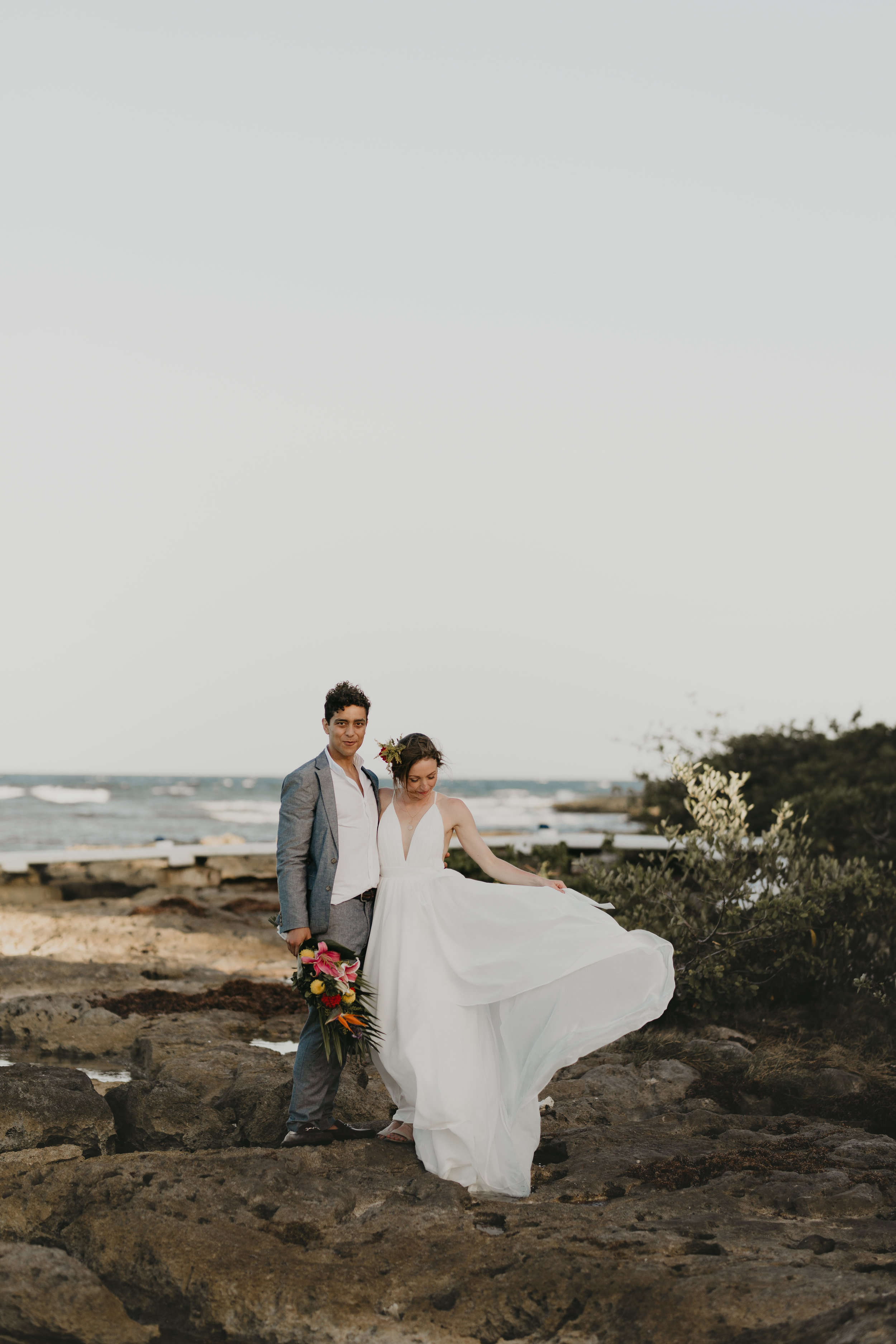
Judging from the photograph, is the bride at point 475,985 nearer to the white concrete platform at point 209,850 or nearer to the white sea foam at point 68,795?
the white concrete platform at point 209,850

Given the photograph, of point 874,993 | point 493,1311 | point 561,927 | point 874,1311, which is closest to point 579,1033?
point 561,927

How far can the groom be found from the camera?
530 cm

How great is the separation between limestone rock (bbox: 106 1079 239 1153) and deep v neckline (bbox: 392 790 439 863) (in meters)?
1.82

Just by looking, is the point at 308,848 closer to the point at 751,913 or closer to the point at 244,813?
the point at 751,913

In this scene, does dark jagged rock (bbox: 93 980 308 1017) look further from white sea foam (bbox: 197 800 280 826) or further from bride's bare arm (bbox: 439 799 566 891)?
white sea foam (bbox: 197 800 280 826)

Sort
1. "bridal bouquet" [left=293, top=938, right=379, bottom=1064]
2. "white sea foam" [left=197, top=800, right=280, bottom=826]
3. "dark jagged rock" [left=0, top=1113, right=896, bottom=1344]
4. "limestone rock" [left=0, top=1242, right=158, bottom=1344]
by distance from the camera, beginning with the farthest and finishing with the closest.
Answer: "white sea foam" [left=197, top=800, right=280, bottom=826]
"bridal bouquet" [left=293, top=938, right=379, bottom=1064]
"limestone rock" [left=0, top=1242, right=158, bottom=1344]
"dark jagged rock" [left=0, top=1113, right=896, bottom=1344]

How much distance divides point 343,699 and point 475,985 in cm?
151

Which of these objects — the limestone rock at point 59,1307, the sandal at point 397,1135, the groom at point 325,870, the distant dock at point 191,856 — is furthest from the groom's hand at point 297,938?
the distant dock at point 191,856

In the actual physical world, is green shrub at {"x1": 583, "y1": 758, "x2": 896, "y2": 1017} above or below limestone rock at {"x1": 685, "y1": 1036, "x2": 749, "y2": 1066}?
above

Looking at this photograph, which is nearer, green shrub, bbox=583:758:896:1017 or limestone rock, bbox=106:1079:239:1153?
limestone rock, bbox=106:1079:239:1153

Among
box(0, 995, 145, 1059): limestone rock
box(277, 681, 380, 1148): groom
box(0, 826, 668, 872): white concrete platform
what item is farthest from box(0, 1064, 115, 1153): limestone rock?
box(0, 826, 668, 872): white concrete platform

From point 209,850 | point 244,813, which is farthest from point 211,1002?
point 244,813

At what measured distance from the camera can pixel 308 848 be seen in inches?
211

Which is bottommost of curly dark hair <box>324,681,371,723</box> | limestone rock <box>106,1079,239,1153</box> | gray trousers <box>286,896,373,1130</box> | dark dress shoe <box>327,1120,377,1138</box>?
→ limestone rock <box>106,1079,239,1153</box>
